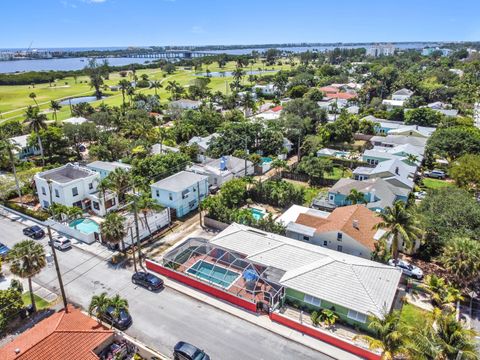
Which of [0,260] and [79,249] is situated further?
[79,249]

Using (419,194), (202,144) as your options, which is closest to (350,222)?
(419,194)

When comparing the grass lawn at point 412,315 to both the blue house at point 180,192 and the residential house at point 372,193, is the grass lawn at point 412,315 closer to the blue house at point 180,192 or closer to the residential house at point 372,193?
the residential house at point 372,193

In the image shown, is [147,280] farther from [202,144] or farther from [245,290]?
[202,144]

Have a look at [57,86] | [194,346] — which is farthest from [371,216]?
[57,86]

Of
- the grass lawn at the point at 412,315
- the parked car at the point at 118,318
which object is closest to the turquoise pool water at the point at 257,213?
the grass lawn at the point at 412,315

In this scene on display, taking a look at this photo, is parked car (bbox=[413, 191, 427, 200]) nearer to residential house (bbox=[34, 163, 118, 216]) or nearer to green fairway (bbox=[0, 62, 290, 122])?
residential house (bbox=[34, 163, 118, 216])

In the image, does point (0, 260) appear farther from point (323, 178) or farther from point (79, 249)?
point (323, 178)
